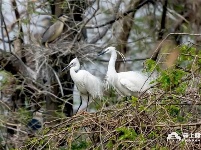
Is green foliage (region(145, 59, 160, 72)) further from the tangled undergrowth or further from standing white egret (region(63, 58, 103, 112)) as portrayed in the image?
standing white egret (region(63, 58, 103, 112))

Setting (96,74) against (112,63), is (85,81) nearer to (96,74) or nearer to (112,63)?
(112,63)

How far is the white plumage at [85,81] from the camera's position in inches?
313

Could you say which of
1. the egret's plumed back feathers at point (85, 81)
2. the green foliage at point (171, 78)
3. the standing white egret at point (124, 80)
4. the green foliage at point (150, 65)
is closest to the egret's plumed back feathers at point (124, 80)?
the standing white egret at point (124, 80)

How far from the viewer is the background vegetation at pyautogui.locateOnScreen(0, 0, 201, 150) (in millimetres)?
5238

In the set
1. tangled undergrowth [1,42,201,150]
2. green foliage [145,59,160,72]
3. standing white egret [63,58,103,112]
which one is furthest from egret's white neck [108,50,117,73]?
tangled undergrowth [1,42,201,150]

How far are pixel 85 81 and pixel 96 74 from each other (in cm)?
169

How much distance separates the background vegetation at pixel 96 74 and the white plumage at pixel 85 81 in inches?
5.4

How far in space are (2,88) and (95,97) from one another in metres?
1.44

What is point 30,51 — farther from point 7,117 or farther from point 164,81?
point 164,81

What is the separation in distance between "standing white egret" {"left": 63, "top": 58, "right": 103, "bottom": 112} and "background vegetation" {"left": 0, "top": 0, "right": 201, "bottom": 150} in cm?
14

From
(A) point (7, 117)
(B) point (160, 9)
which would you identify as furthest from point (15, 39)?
(B) point (160, 9)

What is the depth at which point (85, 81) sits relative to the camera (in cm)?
795

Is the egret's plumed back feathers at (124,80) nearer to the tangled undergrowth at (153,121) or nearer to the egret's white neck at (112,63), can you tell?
the egret's white neck at (112,63)

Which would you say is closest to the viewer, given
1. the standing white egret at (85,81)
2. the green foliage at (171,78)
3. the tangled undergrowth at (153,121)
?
the tangled undergrowth at (153,121)
